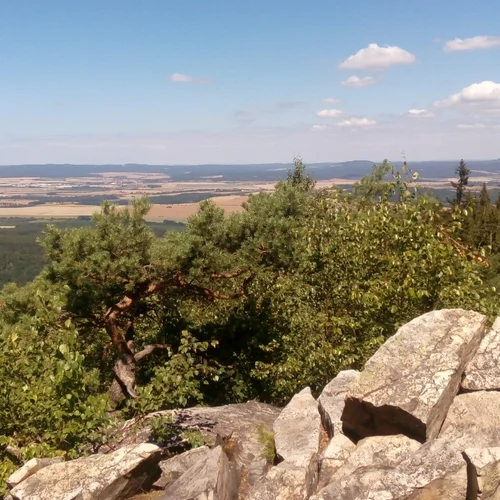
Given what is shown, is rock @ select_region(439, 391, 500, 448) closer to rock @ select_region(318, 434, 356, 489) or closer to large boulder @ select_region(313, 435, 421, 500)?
large boulder @ select_region(313, 435, 421, 500)

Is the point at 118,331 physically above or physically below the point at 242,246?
below

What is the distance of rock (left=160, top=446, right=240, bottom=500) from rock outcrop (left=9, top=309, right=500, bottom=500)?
0.03 metres

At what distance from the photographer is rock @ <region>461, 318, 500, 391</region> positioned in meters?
11.4

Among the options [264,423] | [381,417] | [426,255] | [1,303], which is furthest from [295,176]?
[381,417]

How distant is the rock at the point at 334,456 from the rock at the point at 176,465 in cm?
257

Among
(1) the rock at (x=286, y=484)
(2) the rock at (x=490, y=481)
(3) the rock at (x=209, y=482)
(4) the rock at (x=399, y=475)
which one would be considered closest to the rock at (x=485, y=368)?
(4) the rock at (x=399, y=475)

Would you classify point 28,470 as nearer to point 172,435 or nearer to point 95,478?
point 95,478

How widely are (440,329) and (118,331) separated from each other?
43.6ft

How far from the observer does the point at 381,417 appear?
413 inches

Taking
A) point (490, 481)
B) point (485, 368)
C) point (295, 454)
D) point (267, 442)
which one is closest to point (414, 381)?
point (485, 368)

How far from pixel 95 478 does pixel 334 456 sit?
15.8 ft

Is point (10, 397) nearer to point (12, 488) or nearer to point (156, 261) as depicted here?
point (12, 488)

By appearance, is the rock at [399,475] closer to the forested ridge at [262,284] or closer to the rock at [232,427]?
the rock at [232,427]

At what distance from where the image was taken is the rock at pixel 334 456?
1002 cm
